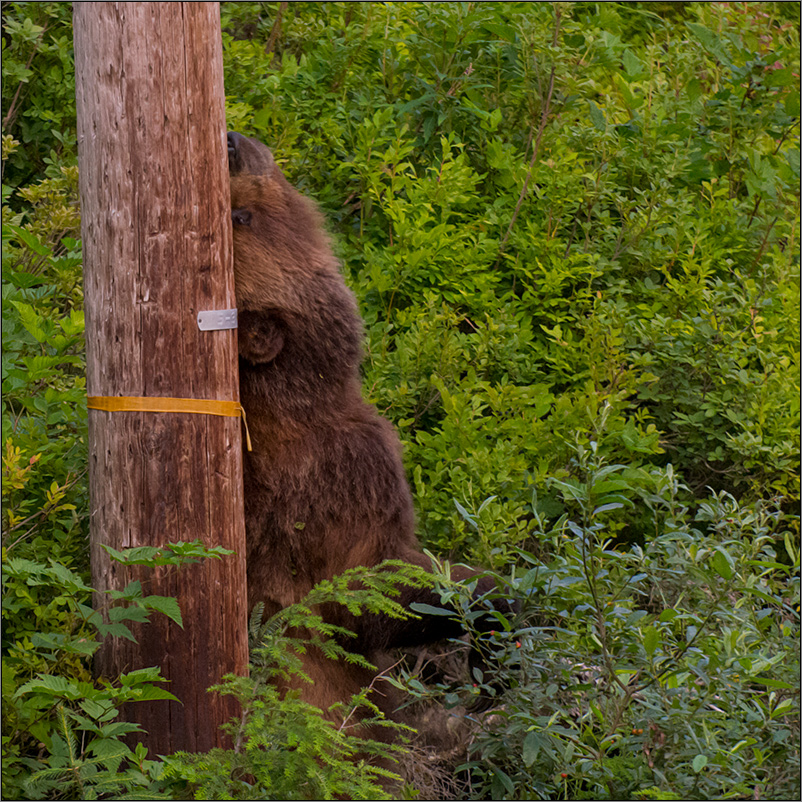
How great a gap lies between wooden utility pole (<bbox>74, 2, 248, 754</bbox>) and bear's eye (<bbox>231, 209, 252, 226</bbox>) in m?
0.34

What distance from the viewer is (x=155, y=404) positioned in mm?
2689

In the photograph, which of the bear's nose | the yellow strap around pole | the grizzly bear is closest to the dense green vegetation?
the grizzly bear

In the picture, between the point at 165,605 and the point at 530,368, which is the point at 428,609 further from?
the point at 530,368

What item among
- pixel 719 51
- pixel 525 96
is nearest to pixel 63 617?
pixel 525 96

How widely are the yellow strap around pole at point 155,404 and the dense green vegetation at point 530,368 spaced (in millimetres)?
419

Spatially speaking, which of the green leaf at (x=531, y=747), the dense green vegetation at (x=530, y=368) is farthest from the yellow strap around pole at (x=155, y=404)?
the green leaf at (x=531, y=747)

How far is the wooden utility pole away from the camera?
8.59 ft

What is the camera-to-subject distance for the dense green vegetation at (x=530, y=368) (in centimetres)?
276

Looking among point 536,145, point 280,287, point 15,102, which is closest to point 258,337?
point 280,287

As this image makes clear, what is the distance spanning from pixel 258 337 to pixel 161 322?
0.44 m

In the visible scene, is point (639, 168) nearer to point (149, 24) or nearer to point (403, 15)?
point (403, 15)

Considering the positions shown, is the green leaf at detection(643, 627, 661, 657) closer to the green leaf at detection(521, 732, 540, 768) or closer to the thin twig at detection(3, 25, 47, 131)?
the green leaf at detection(521, 732, 540, 768)

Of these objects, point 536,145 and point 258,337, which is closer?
point 258,337

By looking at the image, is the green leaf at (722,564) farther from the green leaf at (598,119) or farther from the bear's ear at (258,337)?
the green leaf at (598,119)
